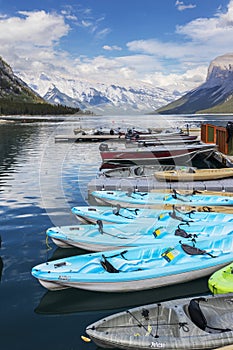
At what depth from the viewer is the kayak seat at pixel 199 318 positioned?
8.23 metres

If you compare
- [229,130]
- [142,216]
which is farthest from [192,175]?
[229,130]

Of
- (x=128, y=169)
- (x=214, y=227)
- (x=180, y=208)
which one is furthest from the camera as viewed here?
(x=128, y=169)

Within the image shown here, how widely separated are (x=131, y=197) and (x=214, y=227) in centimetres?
604

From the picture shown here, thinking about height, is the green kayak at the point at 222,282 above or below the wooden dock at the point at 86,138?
below

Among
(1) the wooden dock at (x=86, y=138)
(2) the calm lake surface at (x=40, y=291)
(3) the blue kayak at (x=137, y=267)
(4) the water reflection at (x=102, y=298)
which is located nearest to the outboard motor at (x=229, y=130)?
(2) the calm lake surface at (x=40, y=291)

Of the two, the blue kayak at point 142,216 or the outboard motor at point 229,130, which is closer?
the blue kayak at point 142,216

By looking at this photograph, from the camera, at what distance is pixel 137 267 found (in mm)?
11266

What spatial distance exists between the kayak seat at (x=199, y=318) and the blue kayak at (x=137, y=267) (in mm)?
2165

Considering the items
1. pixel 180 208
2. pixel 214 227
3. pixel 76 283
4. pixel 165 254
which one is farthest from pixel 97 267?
pixel 180 208

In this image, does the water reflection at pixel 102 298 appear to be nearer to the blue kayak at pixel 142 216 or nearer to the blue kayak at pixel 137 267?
the blue kayak at pixel 137 267

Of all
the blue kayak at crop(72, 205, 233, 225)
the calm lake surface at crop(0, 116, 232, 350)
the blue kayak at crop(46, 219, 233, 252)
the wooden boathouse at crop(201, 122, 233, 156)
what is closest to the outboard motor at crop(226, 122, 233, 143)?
the wooden boathouse at crop(201, 122, 233, 156)

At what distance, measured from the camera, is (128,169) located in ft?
91.0

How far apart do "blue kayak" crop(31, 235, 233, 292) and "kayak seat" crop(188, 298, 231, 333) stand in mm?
2165

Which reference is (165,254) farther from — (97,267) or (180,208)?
(180,208)
